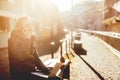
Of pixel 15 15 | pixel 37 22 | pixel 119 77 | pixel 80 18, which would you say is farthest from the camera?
pixel 80 18

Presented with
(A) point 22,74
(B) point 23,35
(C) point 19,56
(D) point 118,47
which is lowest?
(D) point 118,47

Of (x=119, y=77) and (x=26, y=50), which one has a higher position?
(x=26, y=50)

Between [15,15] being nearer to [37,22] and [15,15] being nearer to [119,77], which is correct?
[37,22]

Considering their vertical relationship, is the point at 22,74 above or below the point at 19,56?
below

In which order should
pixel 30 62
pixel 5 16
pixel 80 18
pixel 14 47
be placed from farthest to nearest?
pixel 80 18, pixel 5 16, pixel 30 62, pixel 14 47

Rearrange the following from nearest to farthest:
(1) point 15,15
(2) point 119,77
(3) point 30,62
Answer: (3) point 30,62
(2) point 119,77
(1) point 15,15

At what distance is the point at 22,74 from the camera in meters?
4.92

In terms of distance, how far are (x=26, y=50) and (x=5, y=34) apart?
2016 centimetres

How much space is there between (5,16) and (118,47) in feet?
35.5

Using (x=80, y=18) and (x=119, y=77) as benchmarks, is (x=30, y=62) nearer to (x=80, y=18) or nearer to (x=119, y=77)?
(x=119, y=77)

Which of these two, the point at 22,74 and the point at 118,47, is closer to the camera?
the point at 22,74

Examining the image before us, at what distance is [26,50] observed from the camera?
4926mm

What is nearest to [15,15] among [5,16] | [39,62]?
[5,16]

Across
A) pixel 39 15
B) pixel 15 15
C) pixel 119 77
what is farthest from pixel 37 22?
pixel 119 77
